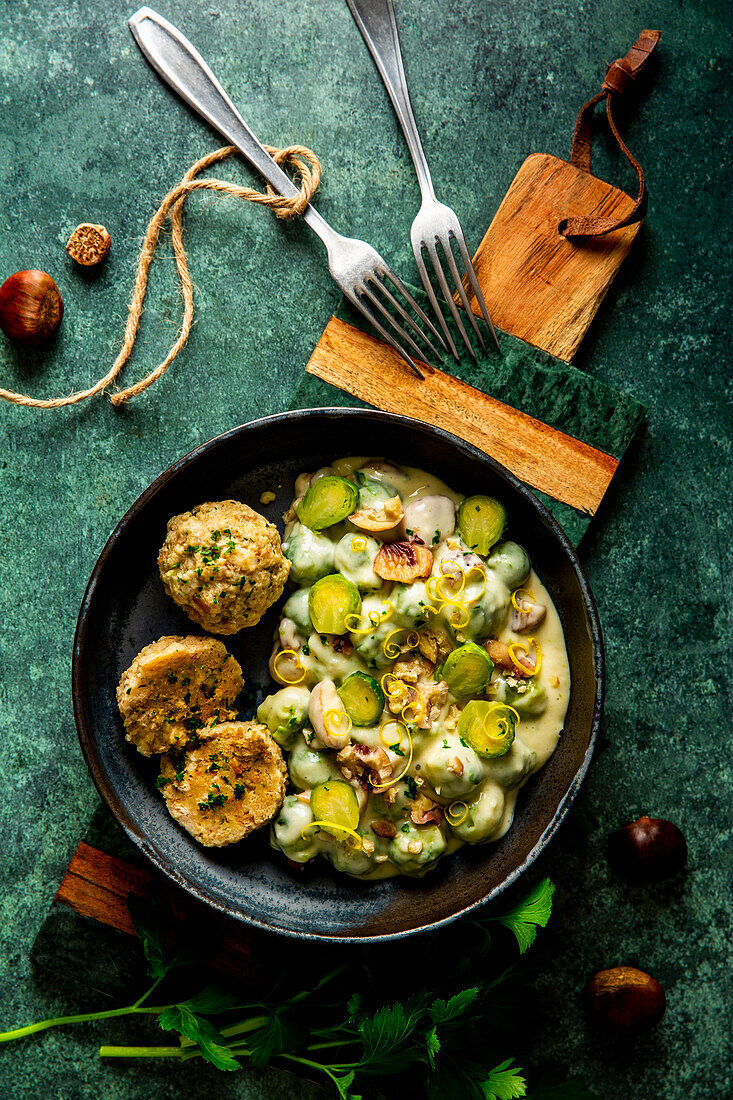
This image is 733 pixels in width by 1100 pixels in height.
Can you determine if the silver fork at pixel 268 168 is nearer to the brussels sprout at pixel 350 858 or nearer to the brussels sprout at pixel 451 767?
the brussels sprout at pixel 451 767

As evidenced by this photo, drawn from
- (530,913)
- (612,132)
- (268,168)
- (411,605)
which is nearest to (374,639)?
(411,605)

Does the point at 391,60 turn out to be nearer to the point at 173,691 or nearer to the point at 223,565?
the point at 223,565

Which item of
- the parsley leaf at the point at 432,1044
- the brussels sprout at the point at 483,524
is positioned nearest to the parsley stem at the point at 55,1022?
the parsley leaf at the point at 432,1044

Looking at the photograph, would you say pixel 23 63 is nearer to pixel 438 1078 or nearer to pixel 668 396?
pixel 668 396

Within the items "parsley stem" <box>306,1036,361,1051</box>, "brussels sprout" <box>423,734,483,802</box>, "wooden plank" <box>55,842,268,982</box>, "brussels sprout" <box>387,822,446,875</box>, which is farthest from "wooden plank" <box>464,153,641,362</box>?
"parsley stem" <box>306,1036,361,1051</box>

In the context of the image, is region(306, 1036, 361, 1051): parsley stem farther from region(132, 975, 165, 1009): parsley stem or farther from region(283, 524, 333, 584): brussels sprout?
region(283, 524, 333, 584): brussels sprout

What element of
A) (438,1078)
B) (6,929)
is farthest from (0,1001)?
(438,1078)
